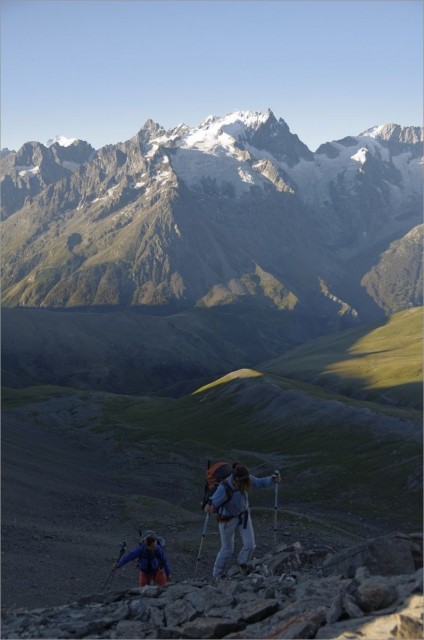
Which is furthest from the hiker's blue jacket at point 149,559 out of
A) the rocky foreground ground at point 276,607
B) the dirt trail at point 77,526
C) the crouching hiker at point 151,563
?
the dirt trail at point 77,526

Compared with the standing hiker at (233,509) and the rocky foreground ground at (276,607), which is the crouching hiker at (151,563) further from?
the standing hiker at (233,509)

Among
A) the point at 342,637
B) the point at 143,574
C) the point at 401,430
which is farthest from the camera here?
the point at 401,430

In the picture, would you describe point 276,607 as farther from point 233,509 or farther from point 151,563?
point 151,563

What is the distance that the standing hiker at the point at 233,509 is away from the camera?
1083 inches

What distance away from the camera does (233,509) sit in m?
27.8

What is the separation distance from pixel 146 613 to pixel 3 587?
13.3 m

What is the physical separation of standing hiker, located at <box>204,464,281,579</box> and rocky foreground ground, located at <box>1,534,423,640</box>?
99 centimetres

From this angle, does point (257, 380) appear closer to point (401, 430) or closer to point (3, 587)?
point (401, 430)

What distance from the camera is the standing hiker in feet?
90.2

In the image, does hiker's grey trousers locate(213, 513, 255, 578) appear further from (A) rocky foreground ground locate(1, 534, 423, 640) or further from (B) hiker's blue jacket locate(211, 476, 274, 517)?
(A) rocky foreground ground locate(1, 534, 423, 640)

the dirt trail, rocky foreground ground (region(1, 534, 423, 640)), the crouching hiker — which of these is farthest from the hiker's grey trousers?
the dirt trail

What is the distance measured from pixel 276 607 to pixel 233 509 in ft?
23.2

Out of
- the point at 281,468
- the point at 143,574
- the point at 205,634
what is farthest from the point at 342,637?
the point at 281,468

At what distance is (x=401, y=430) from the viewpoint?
104 meters
